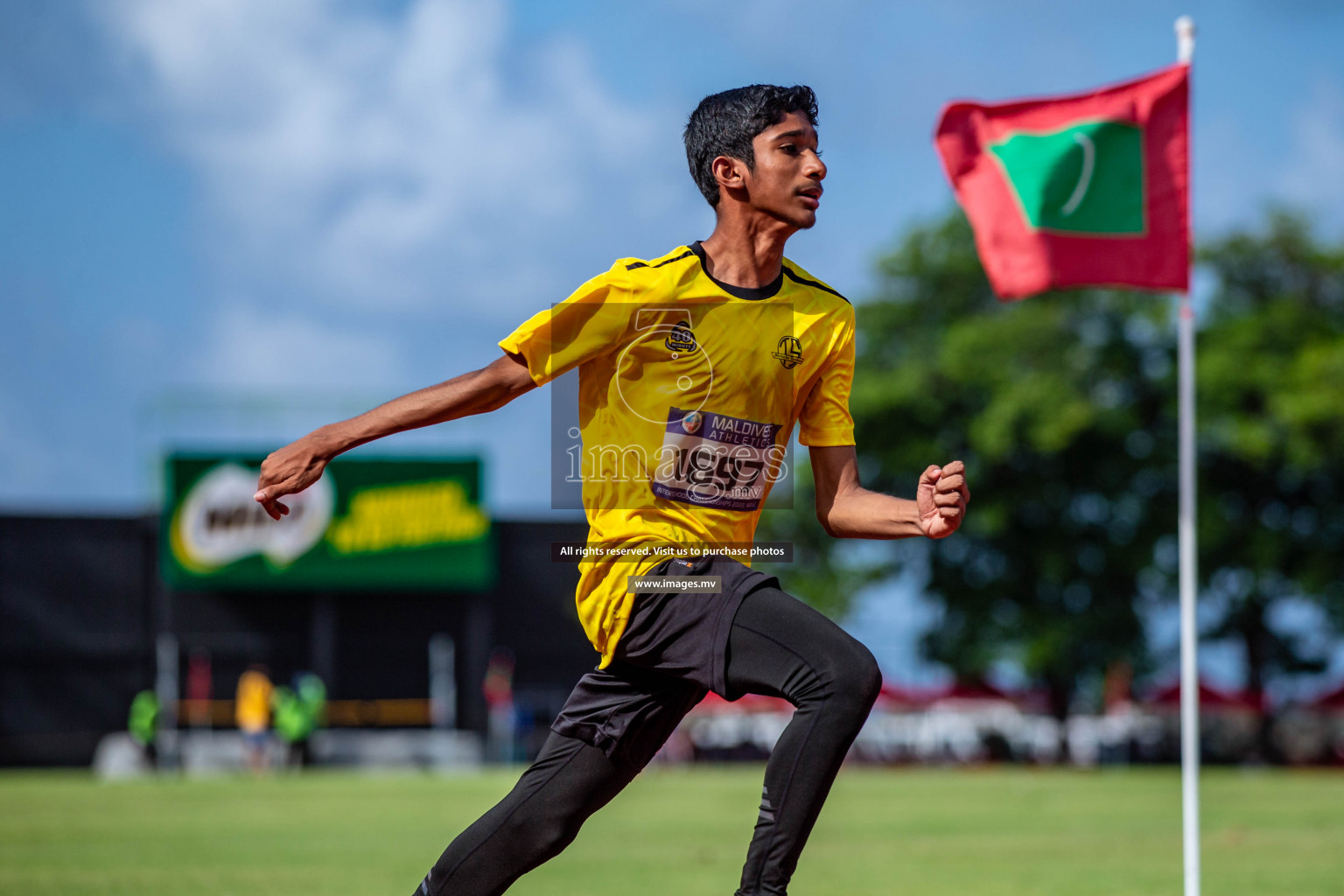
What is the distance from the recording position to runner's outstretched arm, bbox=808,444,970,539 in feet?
14.9

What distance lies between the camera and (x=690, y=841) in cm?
1396

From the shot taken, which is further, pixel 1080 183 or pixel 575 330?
pixel 1080 183

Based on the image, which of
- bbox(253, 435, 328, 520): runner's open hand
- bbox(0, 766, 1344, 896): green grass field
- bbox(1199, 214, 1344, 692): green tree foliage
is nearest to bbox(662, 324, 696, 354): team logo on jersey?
bbox(253, 435, 328, 520): runner's open hand

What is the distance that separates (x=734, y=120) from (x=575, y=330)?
805mm

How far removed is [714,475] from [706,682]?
62 cm

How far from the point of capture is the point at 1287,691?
4153cm

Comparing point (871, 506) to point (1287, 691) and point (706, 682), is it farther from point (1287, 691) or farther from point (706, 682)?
point (1287, 691)

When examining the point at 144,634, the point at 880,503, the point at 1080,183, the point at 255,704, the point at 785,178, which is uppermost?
the point at 1080,183

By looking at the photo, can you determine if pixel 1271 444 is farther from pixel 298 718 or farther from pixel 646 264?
pixel 646 264

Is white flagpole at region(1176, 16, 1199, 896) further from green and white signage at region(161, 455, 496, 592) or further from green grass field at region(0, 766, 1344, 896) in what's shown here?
green and white signage at region(161, 455, 496, 592)

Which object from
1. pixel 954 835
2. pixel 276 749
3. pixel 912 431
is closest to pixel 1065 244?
pixel 954 835

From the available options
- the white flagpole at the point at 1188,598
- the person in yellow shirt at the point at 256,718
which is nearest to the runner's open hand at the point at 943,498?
the white flagpole at the point at 1188,598

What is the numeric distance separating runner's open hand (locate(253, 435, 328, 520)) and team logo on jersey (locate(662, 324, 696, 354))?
3.31 feet

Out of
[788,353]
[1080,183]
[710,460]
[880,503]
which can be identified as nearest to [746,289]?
[788,353]
